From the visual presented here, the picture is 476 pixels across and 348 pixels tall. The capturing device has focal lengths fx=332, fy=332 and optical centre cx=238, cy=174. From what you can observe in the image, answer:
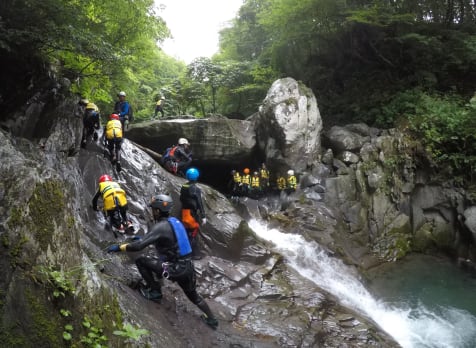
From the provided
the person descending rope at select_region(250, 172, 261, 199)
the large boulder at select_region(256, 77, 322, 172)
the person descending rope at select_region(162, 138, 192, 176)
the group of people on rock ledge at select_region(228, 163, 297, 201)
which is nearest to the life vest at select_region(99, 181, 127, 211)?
the person descending rope at select_region(162, 138, 192, 176)

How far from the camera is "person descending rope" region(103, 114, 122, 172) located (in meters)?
9.22

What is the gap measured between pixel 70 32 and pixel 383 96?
1686 centimetres

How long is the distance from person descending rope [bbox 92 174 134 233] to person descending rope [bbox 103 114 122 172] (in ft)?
6.70

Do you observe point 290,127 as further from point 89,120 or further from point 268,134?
point 89,120

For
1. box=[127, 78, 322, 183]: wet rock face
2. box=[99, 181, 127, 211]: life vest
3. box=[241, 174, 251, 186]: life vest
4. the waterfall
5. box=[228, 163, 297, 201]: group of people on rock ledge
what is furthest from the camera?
box=[241, 174, 251, 186]: life vest

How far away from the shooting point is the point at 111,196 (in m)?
7.29

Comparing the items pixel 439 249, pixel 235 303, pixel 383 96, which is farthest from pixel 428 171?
pixel 235 303

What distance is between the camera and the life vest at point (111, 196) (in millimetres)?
7297

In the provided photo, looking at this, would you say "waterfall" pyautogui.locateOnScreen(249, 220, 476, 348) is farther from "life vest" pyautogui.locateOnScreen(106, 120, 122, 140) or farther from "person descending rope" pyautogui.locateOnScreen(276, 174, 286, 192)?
"life vest" pyautogui.locateOnScreen(106, 120, 122, 140)

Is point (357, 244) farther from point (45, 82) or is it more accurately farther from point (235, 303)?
point (45, 82)

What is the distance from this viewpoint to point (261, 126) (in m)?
18.2

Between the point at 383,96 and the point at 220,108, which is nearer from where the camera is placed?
the point at 383,96

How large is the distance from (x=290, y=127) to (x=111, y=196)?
11456mm

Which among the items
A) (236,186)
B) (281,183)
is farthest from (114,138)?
(281,183)
